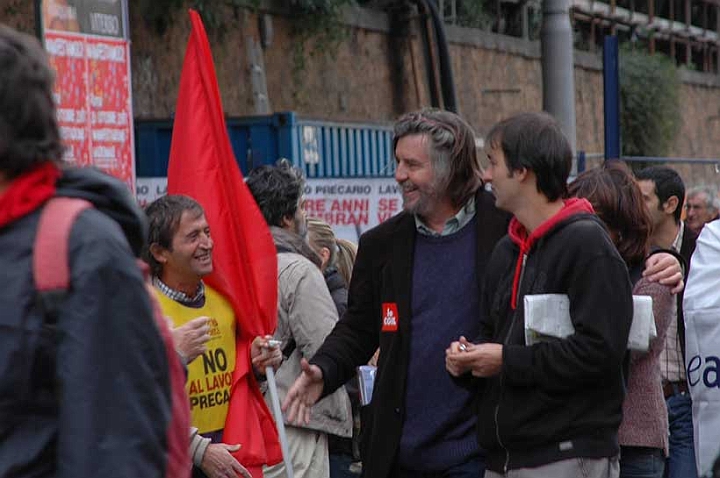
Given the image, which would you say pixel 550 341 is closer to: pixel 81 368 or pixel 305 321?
pixel 305 321

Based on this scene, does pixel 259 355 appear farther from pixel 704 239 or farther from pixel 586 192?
pixel 704 239

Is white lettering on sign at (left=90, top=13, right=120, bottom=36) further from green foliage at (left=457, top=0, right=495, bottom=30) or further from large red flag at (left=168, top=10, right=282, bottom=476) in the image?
green foliage at (left=457, top=0, right=495, bottom=30)

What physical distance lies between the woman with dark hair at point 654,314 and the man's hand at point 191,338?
1.30 metres

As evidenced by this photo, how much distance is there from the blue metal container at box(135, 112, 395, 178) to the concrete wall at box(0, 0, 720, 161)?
3.28 ft

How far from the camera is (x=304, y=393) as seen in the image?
447 cm

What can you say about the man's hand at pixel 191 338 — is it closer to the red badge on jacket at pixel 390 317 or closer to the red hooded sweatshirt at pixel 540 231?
the red badge on jacket at pixel 390 317

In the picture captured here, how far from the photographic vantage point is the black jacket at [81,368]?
2.20m

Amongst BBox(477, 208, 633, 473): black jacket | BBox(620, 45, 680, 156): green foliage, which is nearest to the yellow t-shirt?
BBox(477, 208, 633, 473): black jacket

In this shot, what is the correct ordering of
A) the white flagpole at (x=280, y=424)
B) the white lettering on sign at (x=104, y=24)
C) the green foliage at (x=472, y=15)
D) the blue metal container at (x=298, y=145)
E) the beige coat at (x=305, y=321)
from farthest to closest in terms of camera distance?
the green foliage at (x=472, y=15) < the blue metal container at (x=298, y=145) < the white lettering on sign at (x=104, y=24) < the beige coat at (x=305, y=321) < the white flagpole at (x=280, y=424)

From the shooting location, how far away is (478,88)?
22.3m

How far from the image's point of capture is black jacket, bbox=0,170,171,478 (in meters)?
2.20

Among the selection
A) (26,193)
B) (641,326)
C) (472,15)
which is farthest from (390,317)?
(472,15)

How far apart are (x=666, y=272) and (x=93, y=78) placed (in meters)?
5.32

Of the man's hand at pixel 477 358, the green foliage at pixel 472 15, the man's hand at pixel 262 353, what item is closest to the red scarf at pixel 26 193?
the man's hand at pixel 477 358
